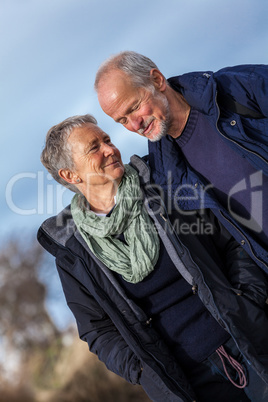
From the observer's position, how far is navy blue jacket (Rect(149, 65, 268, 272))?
1428 mm

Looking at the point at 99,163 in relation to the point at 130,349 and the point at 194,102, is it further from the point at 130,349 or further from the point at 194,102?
the point at 130,349

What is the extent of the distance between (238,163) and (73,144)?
639mm

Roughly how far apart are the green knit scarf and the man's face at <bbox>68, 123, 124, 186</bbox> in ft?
0.20

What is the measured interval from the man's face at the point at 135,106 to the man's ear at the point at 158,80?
0.03 m

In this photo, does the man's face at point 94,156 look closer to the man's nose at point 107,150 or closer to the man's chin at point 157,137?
the man's nose at point 107,150

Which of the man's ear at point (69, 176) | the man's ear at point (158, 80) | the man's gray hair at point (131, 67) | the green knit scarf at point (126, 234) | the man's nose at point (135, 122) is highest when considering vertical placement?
the man's gray hair at point (131, 67)

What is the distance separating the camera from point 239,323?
144 cm

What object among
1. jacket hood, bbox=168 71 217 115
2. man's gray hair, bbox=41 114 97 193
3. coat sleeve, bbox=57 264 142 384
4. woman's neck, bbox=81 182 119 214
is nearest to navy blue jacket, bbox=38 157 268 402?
coat sleeve, bbox=57 264 142 384

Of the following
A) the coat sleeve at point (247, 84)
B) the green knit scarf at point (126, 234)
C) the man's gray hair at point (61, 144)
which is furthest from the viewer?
the man's gray hair at point (61, 144)

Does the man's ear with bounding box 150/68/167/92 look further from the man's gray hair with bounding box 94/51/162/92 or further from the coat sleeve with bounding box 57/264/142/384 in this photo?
the coat sleeve with bounding box 57/264/142/384

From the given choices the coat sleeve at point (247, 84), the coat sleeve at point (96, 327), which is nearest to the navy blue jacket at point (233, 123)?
the coat sleeve at point (247, 84)

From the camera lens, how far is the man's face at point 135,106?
1.66 m

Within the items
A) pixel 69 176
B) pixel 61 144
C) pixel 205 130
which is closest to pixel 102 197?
pixel 69 176

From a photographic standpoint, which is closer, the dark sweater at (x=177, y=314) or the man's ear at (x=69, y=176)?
the dark sweater at (x=177, y=314)
